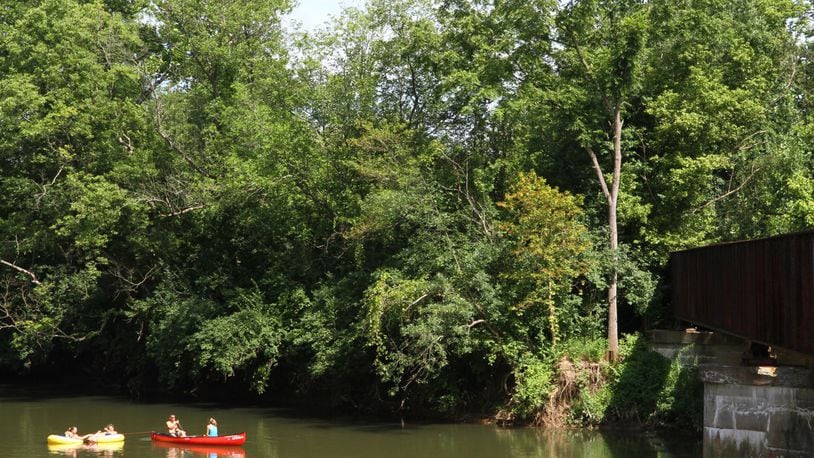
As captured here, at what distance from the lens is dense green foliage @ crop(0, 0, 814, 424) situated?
101 ft

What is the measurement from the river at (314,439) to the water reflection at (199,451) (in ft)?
0.10

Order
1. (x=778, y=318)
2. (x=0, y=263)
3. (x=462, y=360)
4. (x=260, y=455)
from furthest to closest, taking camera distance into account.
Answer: (x=0, y=263) < (x=462, y=360) < (x=260, y=455) < (x=778, y=318)

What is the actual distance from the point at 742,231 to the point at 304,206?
54.9ft

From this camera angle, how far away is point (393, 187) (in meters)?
34.7

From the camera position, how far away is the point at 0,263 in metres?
41.7

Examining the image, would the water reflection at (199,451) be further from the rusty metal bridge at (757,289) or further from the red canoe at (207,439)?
the rusty metal bridge at (757,289)

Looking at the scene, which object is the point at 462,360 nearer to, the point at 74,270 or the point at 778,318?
the point at 778,318

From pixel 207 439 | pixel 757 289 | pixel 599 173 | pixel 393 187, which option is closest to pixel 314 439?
pixel 207 439

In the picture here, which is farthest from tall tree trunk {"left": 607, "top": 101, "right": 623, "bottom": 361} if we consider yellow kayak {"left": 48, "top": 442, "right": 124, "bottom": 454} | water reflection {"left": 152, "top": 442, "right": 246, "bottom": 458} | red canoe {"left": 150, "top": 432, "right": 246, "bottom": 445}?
yellow kayak {"left": 48, "top": 442, "right": 124, "bottom": 454}

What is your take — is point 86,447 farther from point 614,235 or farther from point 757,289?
point 757,289

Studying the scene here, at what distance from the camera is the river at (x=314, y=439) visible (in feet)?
90.0

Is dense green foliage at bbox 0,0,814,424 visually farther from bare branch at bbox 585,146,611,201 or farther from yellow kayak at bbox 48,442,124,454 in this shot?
yellow kayak at bbox 48,442,124,454

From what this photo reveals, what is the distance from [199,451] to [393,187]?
462 inches

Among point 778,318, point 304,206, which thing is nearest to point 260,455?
point 304,206
